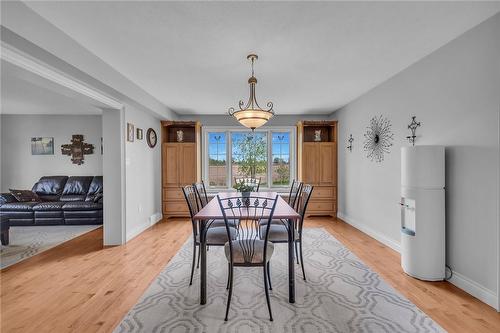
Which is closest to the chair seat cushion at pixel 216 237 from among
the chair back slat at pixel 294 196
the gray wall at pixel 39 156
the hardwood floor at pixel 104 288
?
the hardwood floor at pixel 104 288

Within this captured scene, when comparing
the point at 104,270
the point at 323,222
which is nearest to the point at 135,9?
the point at 104,270

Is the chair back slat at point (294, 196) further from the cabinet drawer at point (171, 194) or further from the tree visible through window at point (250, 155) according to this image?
the cabinet drawer at point (171, 194)

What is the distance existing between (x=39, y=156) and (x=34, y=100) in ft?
6.15

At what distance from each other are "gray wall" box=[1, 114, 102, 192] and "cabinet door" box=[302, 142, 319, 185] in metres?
4.95

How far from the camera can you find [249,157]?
638cm

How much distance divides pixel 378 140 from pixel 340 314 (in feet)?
9.58

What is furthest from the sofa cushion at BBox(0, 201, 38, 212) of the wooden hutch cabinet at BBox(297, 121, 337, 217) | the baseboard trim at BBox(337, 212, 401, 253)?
the baseboard trim at BBox(337, 212, 401, 253)

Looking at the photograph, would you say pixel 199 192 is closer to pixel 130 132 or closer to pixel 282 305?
pixel 130 132

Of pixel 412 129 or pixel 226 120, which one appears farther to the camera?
pixel 226 120

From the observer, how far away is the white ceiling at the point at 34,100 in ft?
12.6

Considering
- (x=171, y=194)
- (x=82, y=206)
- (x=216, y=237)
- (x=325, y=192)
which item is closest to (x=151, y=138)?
(x=171, y=194)

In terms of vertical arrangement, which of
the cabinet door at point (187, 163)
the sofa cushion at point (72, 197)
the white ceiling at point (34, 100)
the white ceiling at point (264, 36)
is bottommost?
the sofa cushion at point (72, 197)

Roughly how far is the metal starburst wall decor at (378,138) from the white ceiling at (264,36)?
0.66 m

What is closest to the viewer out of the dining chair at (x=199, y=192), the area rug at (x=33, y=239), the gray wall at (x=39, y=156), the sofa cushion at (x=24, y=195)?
the dining chair at (x=199, y=192)
